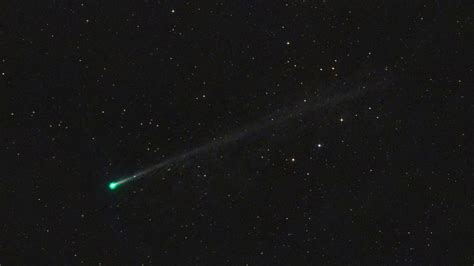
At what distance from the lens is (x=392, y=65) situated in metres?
0.89

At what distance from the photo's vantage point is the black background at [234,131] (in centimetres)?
86

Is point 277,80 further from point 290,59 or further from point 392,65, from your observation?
point 392,65

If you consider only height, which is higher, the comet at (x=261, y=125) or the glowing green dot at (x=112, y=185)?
the glowing green dot at (x=112, y=185)

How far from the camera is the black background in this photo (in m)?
0.86

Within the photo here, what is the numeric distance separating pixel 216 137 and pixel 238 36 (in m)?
0.14

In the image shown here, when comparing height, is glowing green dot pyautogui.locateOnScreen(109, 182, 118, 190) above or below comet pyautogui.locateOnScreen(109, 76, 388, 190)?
above

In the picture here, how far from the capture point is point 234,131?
2.93ft

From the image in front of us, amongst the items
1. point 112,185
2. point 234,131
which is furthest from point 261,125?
point 112,185

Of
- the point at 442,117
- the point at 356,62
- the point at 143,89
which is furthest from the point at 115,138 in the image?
the point at 442,117

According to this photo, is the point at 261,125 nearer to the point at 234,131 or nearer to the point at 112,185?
the point at 234,131

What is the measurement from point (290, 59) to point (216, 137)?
0.48 ft

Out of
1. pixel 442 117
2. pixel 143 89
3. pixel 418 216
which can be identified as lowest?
pixel 418 216

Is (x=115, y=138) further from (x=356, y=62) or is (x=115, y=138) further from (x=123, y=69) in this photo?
(x=356, y=62)

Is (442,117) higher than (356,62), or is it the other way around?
(356,62)
